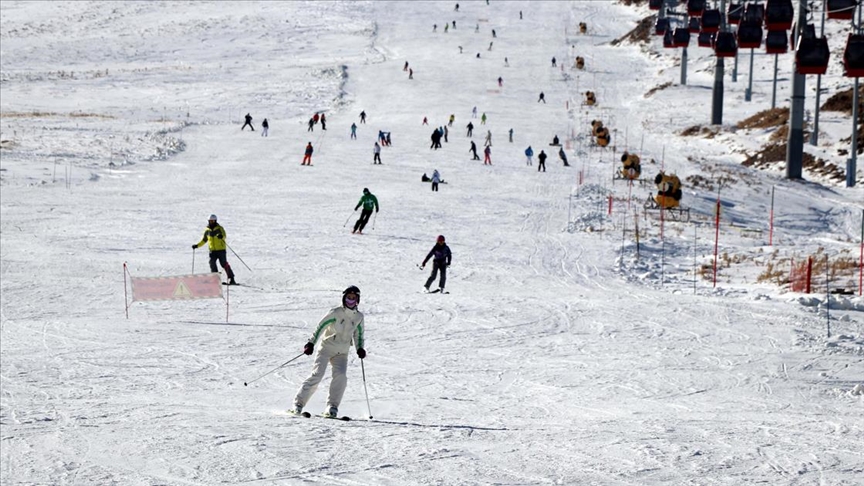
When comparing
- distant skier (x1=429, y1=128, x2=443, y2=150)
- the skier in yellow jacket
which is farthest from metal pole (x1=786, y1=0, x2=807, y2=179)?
the skier in yellow jacket

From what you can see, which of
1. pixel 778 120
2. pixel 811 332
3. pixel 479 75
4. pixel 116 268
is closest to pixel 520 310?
pixel 811 332

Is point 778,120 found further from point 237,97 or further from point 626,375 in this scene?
point 626,375

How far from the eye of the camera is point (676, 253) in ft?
88.3

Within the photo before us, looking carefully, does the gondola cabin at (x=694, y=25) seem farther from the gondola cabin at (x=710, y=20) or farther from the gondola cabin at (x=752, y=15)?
the gondola cabin at (x=752, y=15)

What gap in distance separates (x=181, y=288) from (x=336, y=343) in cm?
779

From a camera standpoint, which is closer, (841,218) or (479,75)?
(841,218)

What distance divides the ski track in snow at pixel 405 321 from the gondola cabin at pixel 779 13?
6025 millimetres

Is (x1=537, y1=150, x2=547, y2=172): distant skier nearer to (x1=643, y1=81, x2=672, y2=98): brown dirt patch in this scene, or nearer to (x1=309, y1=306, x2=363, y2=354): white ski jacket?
(x1=643, y1=81, x2=672, y2=98): brown dirt patch

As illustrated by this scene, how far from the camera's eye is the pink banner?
18.0 metres

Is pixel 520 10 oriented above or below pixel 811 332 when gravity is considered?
above

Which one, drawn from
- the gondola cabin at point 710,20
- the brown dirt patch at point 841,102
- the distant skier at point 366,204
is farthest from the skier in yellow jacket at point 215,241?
the brown dirt patch at point 841,102

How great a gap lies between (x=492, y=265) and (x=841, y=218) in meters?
16.0

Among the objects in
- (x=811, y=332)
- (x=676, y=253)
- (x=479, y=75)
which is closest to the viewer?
(x=811, y=332)

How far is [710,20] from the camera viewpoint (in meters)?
48.0
